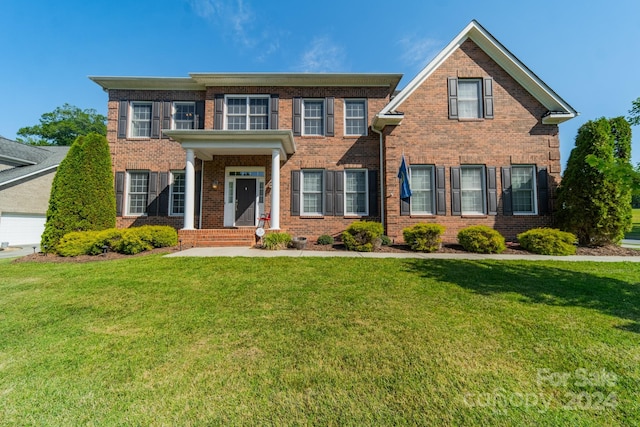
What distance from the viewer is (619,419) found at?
70.8 inches

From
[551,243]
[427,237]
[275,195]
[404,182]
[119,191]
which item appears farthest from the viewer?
[119,191]

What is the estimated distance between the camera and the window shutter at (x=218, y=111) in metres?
11.1

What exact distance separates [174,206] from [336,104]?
8.19 meters

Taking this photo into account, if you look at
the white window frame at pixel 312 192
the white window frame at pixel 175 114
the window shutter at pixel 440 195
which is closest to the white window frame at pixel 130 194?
the white window frame at pixel 175 114

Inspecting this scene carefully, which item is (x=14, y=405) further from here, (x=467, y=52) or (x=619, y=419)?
(x=467, y=52)

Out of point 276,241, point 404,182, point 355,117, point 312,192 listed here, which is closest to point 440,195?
point 404,182

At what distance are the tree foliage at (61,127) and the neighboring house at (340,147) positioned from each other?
3098 cm

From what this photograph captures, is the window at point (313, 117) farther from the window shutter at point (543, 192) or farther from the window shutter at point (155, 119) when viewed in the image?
the window shutter at point (543, 192)

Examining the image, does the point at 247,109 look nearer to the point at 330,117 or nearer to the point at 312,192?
the point at 330,117

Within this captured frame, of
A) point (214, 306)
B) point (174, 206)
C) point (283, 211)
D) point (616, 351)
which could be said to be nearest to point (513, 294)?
point (616, 351)

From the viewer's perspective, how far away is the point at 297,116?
11.2 meters

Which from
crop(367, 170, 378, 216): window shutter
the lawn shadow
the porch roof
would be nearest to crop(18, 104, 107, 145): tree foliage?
the porch roof

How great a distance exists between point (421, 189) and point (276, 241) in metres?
5.92

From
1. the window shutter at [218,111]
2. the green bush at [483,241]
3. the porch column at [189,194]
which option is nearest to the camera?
the green bush at [483,241]
